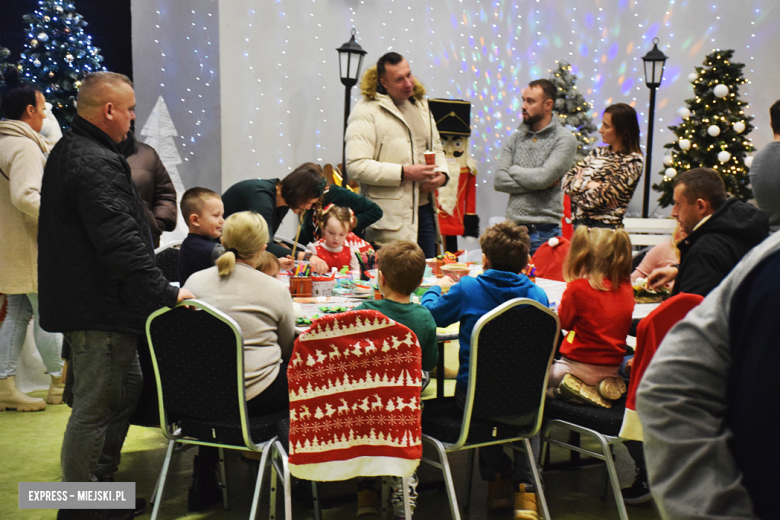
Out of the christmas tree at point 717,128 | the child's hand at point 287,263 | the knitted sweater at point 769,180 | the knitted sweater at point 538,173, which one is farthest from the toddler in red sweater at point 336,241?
the christmas tree at point 717,128

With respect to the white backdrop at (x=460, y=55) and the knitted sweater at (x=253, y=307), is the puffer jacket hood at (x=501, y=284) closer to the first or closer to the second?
the knitted sweater at (x=253, y=307)

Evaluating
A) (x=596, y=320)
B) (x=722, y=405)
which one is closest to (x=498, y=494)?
(x=596, y=320)

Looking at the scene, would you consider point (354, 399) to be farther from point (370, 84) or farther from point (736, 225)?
point (370, 84)

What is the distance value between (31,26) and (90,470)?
5.06 metres

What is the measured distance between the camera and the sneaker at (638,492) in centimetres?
268

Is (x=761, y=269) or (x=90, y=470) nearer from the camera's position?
(x=761, y=269)

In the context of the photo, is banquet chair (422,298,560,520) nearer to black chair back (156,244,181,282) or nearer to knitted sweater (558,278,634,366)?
knitted sweater (558,278,634,366)

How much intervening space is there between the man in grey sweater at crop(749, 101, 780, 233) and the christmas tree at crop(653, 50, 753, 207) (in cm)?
447

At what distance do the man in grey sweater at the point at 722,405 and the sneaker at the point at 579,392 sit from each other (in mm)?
1753

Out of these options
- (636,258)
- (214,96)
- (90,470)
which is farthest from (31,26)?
(636,258)

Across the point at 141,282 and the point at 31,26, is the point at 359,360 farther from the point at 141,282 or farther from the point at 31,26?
the point at 31,26

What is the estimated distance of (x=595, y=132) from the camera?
8898 millimetres

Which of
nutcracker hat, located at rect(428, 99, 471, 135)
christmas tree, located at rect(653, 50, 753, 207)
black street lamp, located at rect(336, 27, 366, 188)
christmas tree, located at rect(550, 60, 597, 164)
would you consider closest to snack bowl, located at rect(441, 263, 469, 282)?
black street lamp, located at rect(336, 27, 366, 188)

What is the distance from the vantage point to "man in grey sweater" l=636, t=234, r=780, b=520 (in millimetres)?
685
